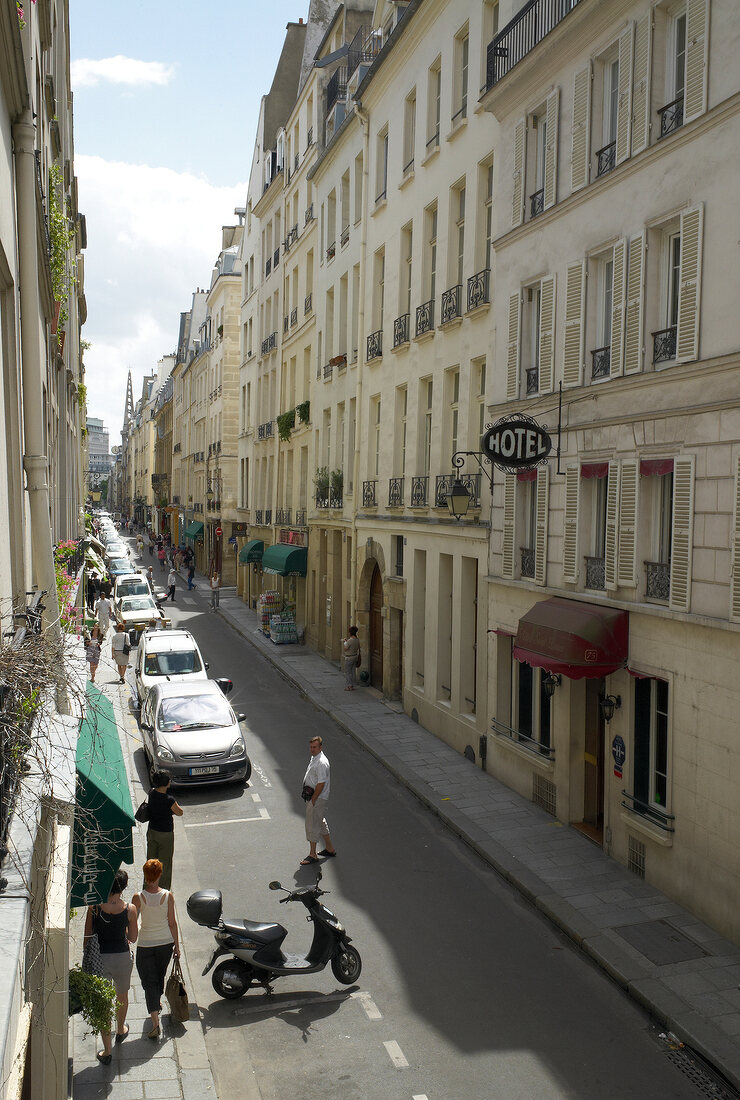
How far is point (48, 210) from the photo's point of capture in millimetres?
11250

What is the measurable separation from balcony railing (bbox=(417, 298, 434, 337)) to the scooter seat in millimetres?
14054

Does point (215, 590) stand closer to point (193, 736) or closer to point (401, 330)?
point (401, 330)

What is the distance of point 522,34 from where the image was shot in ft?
50.6

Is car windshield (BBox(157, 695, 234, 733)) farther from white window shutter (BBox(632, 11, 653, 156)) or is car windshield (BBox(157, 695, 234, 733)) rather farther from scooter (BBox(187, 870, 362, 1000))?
white window shutter (BBox(632, 11, 653, 156))

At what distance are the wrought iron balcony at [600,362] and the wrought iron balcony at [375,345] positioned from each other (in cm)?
1099

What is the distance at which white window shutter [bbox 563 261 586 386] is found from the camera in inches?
533

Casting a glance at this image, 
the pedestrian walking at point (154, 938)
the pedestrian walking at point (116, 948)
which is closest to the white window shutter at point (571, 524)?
the pedestrian walking at point (154, 938)

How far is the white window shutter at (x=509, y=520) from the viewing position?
15.7 metres

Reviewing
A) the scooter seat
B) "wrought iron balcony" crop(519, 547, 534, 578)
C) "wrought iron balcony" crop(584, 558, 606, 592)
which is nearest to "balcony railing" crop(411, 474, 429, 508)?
"wrought iron balcony" crop(519, 547, 534, 578)

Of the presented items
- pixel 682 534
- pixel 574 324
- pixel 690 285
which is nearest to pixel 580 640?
pixel 682 534

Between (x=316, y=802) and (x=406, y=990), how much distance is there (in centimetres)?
342

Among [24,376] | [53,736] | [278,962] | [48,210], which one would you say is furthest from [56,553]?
[53,736]

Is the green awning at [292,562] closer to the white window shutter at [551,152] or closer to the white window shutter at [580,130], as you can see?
the white window shutter at [551,152]

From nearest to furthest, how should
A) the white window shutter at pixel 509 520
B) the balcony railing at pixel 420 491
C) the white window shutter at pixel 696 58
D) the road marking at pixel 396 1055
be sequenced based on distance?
1. the road marking at pixel 396 1055
2. the white window shutter at pixel 696 58
3. the white window shutter at pixel 509 520
4. the balcony railing at pixel 420 491
